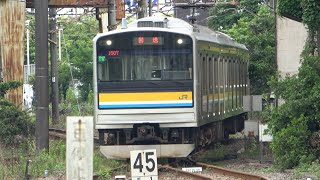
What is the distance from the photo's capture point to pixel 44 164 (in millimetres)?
16625

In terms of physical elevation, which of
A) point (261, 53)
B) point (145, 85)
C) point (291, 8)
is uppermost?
point (291, 8)

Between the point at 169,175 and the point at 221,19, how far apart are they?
37.9 meters

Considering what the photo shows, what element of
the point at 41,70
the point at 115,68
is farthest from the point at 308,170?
the point at 41,70

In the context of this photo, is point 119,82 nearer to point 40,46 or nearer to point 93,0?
point 40,46

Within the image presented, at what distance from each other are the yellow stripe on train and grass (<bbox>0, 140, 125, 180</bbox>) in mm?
1480

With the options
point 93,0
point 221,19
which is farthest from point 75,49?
point 93,0

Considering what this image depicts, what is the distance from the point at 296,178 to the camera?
547 inches

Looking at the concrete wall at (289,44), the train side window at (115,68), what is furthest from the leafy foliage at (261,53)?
the train side window at (115,68)

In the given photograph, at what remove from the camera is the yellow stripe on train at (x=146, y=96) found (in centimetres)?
1612

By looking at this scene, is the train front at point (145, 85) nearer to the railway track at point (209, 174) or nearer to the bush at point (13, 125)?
the railway track at point (209, 174)

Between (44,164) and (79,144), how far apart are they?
9923 mm

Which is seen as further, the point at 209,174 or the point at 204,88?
the point at 204,88

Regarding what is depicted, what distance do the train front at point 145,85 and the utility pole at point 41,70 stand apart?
2151 millimetres

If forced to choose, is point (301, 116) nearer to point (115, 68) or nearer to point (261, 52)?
point (115, 68)
